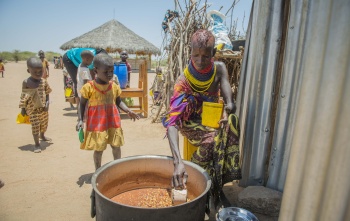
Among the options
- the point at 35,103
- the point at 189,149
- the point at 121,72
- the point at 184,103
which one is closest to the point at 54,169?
the point at 35,103

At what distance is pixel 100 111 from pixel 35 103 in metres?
1.73

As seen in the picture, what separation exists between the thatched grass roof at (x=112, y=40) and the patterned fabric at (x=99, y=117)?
16.2 m

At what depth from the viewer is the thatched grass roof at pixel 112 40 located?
1786 centimetres

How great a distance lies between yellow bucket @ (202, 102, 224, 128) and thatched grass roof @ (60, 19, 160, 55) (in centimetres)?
1733

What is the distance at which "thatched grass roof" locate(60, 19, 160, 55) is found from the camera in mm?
17859

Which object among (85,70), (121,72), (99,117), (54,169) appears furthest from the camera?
(121,72)

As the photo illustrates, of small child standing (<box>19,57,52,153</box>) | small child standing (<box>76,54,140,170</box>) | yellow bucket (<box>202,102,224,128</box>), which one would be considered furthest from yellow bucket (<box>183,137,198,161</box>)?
small child standing (<box>19,57,52,153</box>)

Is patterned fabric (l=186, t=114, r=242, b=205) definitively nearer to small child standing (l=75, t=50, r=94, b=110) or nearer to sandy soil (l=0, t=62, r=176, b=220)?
sandy soil (l=0, t=62, r=176, b=220)

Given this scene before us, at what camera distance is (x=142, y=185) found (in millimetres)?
2363

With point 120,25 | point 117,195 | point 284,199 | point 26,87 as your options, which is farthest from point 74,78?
point 120,25

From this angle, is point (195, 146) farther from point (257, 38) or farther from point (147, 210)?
point (257, 38)

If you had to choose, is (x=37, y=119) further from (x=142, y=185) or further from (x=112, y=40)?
(x=112, y=40)

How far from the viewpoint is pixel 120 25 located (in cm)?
1950

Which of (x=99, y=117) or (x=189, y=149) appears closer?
(x=189, y=149)
